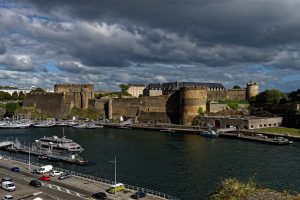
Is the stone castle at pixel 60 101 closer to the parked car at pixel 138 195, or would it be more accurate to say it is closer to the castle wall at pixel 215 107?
the castle wall at pixel 215 107

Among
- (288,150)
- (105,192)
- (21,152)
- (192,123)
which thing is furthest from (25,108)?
(105,192)

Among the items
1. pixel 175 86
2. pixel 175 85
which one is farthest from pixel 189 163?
pixel 175 85

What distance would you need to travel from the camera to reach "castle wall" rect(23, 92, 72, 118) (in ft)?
295

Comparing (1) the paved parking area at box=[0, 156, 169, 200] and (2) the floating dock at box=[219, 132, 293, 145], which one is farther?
(2) the floating dock at box=[219, 132, 293, 145]

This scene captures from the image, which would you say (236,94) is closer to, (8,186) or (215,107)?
(215,107)

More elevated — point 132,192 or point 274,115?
point 274,115

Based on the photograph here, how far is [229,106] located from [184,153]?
120ft

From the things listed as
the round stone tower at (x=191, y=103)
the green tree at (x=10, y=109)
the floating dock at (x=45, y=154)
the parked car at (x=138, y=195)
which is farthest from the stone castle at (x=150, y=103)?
the parked car at (x=138, y=195)

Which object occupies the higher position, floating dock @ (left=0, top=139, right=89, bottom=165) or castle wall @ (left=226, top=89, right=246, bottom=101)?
castle wall @ (left=226, top=89, right=246, bottom=101)

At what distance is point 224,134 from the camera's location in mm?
58312

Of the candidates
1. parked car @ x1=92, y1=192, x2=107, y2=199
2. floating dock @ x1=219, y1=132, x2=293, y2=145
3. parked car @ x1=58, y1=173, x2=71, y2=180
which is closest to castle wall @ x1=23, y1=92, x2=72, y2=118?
floating dock @ x1=219, y1=132, x2=293, y2=145

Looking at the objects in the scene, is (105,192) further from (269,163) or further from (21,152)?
(21,152)

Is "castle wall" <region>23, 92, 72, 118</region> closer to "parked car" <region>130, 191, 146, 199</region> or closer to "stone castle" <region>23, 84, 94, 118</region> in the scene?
"stone castle" <region>23, 84, 94, 118</region>

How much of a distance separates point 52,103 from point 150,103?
25201 mm
